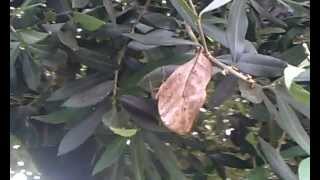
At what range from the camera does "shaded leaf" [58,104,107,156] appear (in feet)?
2.38

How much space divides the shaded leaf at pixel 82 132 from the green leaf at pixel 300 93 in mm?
269

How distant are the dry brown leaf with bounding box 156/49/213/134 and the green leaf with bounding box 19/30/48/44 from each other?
0.88 feet

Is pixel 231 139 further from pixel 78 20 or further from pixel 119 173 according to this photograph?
pixel 78 20

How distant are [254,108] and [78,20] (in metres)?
0.27

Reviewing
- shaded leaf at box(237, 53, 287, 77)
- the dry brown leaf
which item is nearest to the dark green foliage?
shaded leaf at box(237, 53, 287, 77)

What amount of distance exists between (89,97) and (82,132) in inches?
1.9

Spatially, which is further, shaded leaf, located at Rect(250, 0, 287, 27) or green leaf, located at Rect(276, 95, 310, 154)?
shaded leaf, located at Rect(250, 0, 287, 27)

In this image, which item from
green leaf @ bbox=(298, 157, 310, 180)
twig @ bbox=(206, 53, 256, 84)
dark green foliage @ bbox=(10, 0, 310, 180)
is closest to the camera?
green leaf @ bbox=(298, 157, 310, 180)

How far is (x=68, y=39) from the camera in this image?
736 millimetres

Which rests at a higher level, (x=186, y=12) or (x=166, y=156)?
(x=186, y=12)

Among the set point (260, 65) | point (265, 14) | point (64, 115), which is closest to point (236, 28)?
point (260, 65)

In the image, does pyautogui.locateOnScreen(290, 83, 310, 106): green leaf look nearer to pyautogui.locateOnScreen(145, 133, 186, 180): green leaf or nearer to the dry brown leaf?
the dry brown leaf

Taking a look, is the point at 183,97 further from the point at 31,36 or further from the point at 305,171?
the point at 31,36

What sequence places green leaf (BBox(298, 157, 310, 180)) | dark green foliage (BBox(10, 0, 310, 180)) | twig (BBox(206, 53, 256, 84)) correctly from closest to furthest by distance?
green leaf (BBox(298, 157, 310, 180)) < twig (BBox(206, 53, 256, 84)) < dark green foliage (BBox(10, 0, 310, 180))
